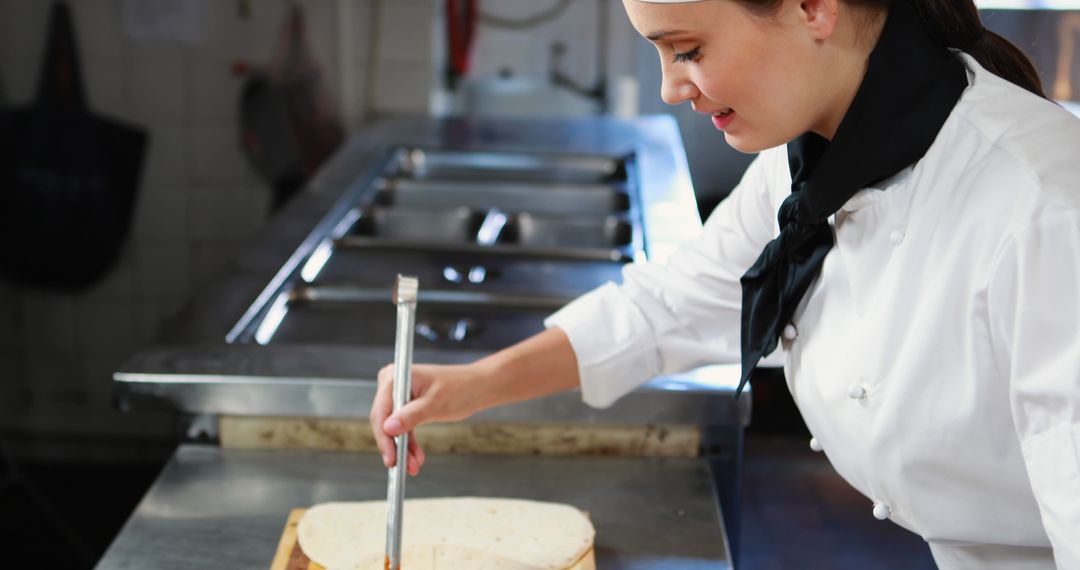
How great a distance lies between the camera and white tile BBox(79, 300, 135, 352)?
4062 millimetres

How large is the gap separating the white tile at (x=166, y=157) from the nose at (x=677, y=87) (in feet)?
10.3

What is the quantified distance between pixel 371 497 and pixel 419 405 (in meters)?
0.24

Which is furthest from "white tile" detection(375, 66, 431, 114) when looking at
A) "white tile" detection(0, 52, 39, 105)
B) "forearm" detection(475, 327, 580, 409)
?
"forearm" detection(475, 327, 580, 409)

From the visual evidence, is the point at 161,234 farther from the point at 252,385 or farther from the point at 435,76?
the point at 252,385

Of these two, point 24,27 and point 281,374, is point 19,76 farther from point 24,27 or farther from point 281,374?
point 281,374

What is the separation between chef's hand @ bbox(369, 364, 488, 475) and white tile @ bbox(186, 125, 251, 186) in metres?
2.79

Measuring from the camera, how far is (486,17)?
4.35 metres

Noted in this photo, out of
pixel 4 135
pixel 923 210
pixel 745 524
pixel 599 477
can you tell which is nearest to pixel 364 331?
pixel 599 477

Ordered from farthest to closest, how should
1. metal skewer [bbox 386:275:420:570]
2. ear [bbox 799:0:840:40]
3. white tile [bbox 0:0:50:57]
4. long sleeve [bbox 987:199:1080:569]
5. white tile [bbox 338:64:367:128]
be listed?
white tile [bbox 338:64:367:128]
white tile [bbox 0:0:50:57]
metal skewer [bbox 386:275:420:570]
ear [bbox 799:0:840:40]
long sleeve [bbox 987:199:1080:569]

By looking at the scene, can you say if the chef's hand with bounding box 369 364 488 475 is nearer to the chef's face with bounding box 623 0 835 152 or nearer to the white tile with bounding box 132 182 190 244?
the chef's face with bounding box 623 0 835 152

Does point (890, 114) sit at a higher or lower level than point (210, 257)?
higher

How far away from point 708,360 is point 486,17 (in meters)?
3.09

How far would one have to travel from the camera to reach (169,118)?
392cm

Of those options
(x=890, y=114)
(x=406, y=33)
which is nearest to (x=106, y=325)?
(x=406, y=33)
